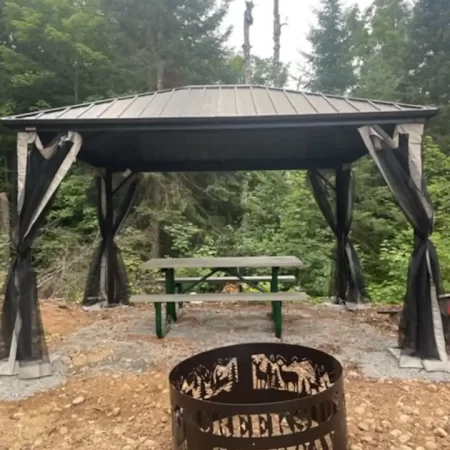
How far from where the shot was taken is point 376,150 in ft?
11.5

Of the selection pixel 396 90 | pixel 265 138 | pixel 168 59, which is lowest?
pixel 265 138

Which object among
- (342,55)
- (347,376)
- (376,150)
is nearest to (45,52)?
(342,55)

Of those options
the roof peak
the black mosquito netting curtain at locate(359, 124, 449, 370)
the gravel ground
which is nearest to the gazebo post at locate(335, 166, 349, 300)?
the gravel ground

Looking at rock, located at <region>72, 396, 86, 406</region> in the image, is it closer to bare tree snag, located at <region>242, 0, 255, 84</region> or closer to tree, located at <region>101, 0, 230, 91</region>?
tree, located at <region>101, 0, 230, 91</region>

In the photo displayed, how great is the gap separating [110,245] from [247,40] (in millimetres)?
9085

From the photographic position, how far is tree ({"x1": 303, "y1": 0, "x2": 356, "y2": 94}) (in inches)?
516

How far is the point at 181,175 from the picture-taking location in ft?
32.9

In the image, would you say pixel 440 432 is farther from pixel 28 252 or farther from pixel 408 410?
pixel 28 252

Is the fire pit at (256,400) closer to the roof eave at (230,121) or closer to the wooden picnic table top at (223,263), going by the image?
the wooden picnic table top at (223,263)

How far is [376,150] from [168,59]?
780 cm

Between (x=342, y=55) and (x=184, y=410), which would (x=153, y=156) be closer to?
(x=184, y=410)

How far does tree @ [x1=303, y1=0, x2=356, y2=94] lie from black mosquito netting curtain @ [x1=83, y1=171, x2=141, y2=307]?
890 cm

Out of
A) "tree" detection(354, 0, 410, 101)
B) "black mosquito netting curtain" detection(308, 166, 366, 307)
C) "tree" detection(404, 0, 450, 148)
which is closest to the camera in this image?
"black mosquito netting curtain" detection(308, 166, 366, 307)

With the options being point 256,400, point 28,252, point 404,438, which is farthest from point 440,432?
point 28,252
